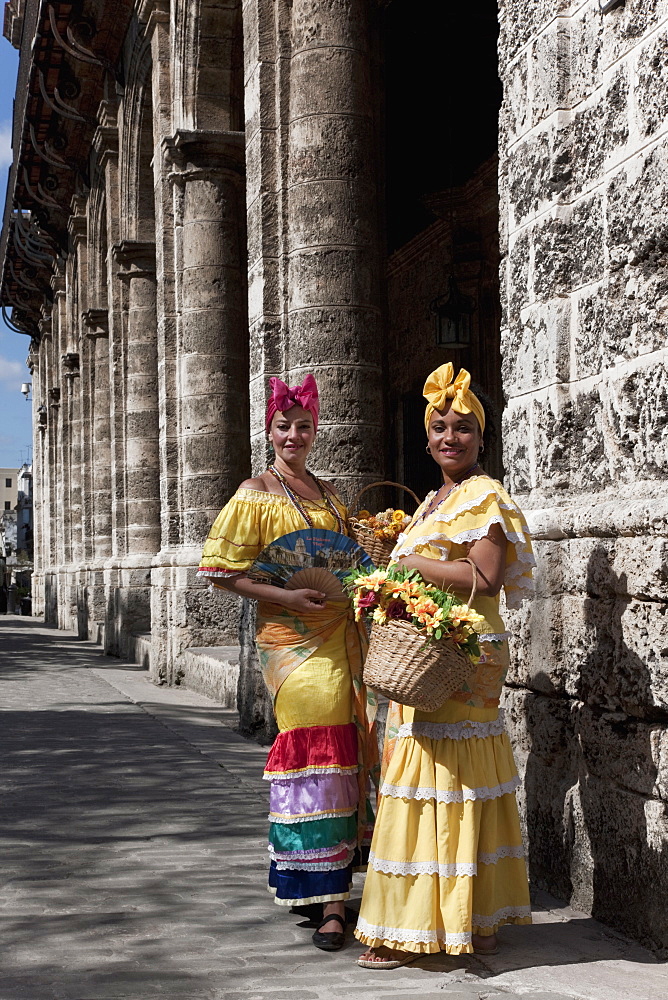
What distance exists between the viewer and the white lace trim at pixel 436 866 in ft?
11.6

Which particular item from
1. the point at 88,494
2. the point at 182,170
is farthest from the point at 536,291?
the point at 88,494

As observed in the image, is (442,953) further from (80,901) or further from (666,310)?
(666,310)

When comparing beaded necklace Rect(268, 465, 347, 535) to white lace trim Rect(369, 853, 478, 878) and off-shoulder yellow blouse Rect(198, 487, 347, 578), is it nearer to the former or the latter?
off-shoulder yellow blouse Rect(198, 487, 347, 578)

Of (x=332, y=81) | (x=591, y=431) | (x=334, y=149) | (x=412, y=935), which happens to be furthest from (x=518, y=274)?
(x=332, y=81)

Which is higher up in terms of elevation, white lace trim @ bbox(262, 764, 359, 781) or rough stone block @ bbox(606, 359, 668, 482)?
rough stone block @ bbox(606, 359, 668, 482)

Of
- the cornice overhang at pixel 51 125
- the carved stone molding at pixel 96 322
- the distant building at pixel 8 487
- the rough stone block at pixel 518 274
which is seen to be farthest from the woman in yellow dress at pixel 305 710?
the distant building at pixel 8 487

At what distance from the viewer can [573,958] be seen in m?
3.67

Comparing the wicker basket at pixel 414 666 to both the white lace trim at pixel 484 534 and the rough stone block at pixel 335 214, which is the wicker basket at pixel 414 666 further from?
the rough stone block at pixel 335 214

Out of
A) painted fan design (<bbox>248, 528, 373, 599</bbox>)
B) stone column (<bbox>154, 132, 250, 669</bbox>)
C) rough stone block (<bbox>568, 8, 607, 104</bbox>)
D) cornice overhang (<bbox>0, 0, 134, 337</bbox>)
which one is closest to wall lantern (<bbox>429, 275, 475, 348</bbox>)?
stone column (<bbox>154, 132, 250, 669</bbox>)

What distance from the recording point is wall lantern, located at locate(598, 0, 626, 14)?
414 centimetres

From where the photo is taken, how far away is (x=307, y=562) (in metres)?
4.19

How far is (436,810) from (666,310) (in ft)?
5.59

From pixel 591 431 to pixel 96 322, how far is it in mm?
17250

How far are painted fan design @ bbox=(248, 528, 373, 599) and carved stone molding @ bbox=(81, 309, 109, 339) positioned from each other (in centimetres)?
1682
